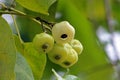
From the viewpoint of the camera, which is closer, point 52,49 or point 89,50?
point 52,49

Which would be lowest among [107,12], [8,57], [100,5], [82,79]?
[8,57]

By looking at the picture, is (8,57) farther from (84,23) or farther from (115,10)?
(115,10)

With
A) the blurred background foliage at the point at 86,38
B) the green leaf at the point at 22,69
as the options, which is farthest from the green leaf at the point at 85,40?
the green leaf at the point at 22,69

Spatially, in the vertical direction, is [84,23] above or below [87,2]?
below

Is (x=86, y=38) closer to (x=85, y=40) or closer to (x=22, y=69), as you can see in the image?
(x=85, y=40)

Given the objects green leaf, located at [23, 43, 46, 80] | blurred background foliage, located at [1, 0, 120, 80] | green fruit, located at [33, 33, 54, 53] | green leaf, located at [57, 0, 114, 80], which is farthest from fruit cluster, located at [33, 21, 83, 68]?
green leaf, located at [57, 0, 114, 80]

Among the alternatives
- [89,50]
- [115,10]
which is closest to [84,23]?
[89,50]

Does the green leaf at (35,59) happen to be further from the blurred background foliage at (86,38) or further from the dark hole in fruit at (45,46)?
the blurred background foliage at (86,38)

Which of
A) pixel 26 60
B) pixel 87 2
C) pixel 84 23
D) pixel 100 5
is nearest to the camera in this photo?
pixel 26 60
